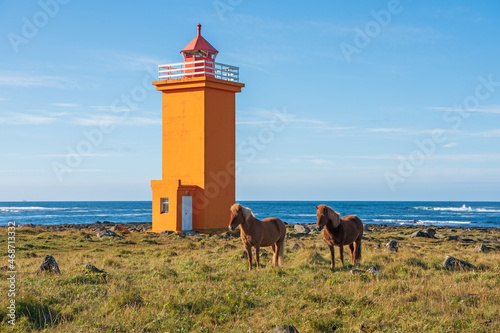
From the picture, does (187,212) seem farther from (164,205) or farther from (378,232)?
(378,232)

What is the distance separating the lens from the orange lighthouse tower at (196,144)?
24.3 metres

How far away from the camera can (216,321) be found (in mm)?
6691

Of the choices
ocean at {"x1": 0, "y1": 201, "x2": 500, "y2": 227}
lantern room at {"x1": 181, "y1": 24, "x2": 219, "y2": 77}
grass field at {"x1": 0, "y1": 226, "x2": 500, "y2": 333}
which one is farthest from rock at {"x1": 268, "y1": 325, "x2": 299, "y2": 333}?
ocean at {"x1": 0, "y1": 201, "x2": 500, "y2": 227}

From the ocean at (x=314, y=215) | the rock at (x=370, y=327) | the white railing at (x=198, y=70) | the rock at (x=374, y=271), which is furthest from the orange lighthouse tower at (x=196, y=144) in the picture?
the ocean at (x=314, y=215)

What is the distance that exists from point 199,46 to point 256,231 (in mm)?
16771

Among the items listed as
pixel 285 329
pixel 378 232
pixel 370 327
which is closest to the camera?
pixel 285 329

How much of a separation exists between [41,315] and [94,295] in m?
1.28

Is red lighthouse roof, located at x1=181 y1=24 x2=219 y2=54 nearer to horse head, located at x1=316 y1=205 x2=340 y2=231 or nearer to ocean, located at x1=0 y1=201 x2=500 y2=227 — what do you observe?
horse head, located at x1=316 y1=205 x2=340 y2=231

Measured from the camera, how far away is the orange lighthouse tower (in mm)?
24344

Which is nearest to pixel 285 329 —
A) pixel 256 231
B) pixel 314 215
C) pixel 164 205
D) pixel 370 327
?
pixel 370 327

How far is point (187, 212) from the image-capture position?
2439cm

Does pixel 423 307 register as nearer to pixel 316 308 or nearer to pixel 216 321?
pixel 316 308

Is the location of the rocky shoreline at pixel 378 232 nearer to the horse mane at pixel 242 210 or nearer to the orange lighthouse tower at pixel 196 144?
the orange lighthouse tower at pixel 196 144

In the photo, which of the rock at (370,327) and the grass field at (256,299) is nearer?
the rock at (370,327)
